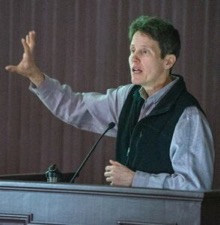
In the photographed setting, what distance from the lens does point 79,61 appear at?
468 centimetres

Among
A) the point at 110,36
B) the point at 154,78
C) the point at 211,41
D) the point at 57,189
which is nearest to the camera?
the point at 57,189

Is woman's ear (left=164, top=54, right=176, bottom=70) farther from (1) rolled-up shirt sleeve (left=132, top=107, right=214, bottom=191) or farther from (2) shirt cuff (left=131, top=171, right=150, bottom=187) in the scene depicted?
(2) shirt cuff (left=131, top=171, right=150, bottom=187)

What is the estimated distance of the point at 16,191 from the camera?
2275mm

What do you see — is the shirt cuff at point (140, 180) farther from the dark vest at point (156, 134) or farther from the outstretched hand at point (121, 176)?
the dark vest at point (156, 134)

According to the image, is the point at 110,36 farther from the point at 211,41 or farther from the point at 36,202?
the point at 36,202

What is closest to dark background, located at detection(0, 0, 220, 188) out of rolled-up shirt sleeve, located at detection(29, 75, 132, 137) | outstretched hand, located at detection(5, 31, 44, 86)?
rolled-up shirt sleeve, located at detection(29, 75, 132, 137)

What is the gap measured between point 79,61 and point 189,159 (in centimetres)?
236

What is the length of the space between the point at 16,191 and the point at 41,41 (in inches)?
103

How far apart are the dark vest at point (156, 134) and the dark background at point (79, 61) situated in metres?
1.68

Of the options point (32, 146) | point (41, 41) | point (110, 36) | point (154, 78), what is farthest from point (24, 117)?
point (154, 78)

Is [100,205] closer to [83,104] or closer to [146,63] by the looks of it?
[146,63]

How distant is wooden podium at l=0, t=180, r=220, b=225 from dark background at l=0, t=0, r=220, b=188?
7.19 ft

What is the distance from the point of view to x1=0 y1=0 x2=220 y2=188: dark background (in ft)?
14.2

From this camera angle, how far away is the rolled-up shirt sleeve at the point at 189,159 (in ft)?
7.80
